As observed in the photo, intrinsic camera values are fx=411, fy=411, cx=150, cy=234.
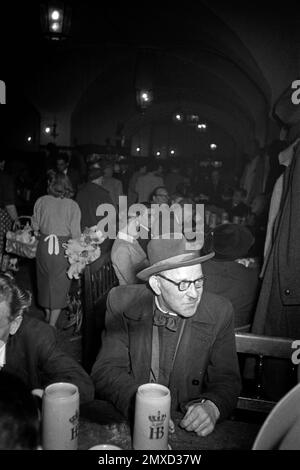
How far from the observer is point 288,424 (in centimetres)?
96

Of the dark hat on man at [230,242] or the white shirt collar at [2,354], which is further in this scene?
the dark hat on man at [230,242]

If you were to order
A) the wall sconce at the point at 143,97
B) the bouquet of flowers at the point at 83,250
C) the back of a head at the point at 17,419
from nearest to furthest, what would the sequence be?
the back of a head at the point at 17,419
the bouquet of flowers at the point at 83,250
the wall sconce at the point at 143,97

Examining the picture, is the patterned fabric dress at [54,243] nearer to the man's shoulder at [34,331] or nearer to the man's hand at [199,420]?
the man's shoulder at [34,331]

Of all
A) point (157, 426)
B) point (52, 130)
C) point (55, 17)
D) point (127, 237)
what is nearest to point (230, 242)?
point (127, 237)

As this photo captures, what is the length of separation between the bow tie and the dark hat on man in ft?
4.37

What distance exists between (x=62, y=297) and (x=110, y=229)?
1.10m

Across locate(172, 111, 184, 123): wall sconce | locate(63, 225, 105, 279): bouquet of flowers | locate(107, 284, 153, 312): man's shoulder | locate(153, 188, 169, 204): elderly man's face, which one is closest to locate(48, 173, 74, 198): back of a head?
locate(63, 225, 105, 279): bouquet of flowers

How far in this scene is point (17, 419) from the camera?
3.17 ft

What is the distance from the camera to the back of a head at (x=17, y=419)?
3.12 ft

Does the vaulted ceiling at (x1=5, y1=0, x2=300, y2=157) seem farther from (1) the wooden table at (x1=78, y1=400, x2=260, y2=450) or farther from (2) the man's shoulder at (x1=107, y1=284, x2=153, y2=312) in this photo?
(1) the wooden table at (x1=78, y1=400, x2=260, y2=450)

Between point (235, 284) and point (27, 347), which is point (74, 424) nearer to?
point (27, 347)

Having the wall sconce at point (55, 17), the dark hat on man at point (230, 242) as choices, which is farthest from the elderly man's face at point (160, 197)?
the wall sconce at point (55, 17)

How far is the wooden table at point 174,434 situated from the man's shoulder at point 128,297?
2.06ft
